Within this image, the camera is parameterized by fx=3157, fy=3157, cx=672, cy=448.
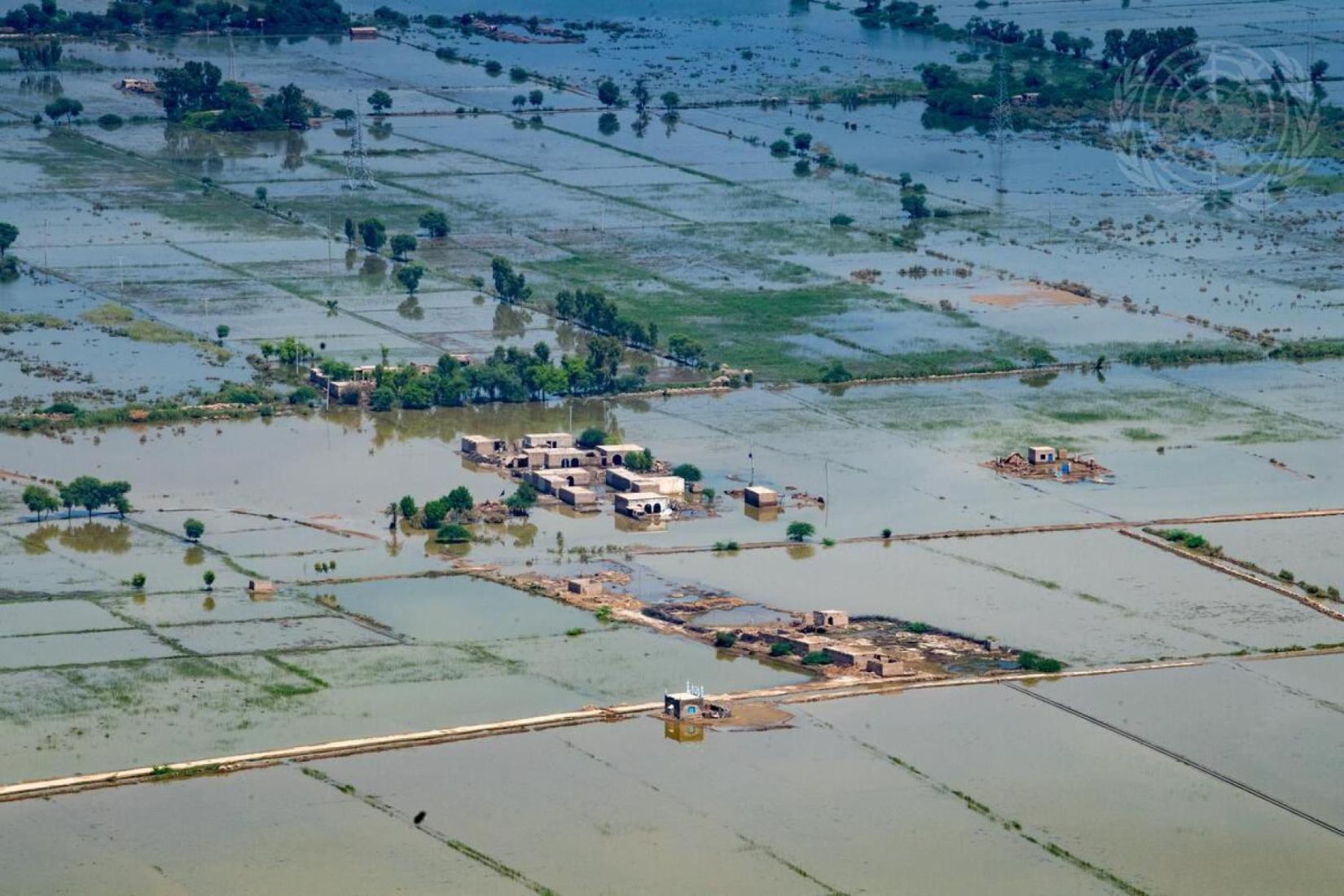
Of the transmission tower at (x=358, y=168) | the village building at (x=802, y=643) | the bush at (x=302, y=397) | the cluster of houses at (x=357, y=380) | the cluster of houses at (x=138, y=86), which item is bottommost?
the cluster of houses at (x=138, y=86)

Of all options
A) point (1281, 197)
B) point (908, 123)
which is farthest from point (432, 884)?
point (908, 123)

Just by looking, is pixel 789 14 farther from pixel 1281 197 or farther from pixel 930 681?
pixel 930 681

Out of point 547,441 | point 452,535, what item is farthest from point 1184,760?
point 547,441

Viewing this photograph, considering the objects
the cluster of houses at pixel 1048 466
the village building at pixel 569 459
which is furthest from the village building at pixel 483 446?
the cluster of houses at pixel 1048 466

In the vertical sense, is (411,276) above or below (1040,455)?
below

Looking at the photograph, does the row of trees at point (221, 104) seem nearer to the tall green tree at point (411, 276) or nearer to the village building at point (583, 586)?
the tall green tree at point (411, 276)

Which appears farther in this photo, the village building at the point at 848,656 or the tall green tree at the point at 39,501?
the tall green tree at the point at 39,501

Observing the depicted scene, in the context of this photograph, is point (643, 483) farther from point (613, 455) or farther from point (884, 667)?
Answer: point (884, 667)
